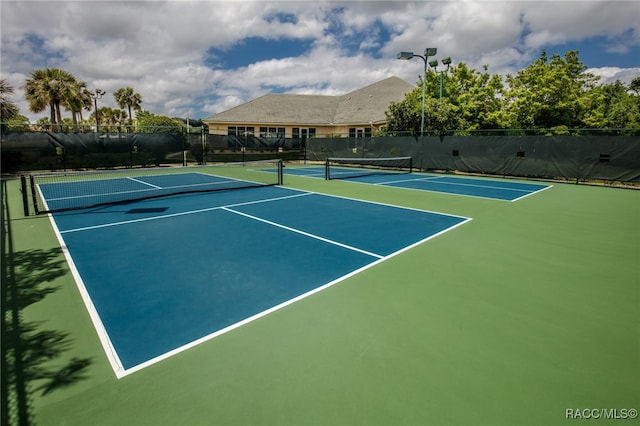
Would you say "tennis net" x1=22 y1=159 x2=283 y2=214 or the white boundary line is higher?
"tennis net" x1=22 y1=159 x2=283 y2=214

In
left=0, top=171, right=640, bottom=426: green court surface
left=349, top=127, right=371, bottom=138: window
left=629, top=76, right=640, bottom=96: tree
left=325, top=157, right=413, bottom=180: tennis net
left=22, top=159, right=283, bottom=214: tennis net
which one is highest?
left=629, top=76, right=640, bottom=96: tree

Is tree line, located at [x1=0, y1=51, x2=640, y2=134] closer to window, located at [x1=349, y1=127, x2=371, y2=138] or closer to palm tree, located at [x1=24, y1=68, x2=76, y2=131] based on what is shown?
palm tree, located at [x1=24, y1=68, x2=76, y2=131]

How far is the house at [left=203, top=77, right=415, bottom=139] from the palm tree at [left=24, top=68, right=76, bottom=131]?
44.9 feet

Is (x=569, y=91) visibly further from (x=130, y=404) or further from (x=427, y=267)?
(x=130, y=404)

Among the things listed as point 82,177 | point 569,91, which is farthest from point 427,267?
point 569,91

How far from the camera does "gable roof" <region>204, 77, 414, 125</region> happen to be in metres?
34.8

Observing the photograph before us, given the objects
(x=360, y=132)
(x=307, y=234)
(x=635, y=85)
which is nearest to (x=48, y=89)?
(x=360, y=132)

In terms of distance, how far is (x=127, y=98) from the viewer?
58.9m

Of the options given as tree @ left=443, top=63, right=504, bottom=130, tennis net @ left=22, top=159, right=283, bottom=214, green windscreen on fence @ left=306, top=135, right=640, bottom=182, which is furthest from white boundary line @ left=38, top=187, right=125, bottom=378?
tree @ left=443, top=63, right=504, bottom=130

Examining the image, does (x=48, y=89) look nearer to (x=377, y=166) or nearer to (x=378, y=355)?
(x=377, y=166)

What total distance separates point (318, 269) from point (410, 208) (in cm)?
558

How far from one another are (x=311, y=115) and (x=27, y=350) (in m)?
36.6

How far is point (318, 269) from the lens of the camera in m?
5.36

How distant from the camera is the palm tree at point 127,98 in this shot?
58.6 meters
